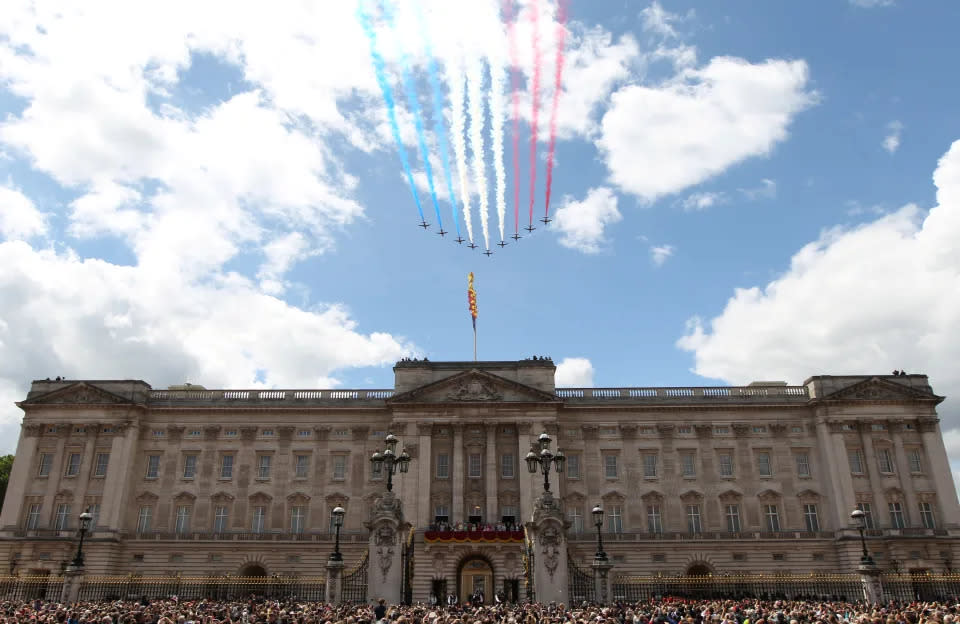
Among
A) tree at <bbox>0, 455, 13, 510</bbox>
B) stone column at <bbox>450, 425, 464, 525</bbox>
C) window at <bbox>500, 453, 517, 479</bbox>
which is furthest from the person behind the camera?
tree at <bbox>0, 455, 13, 510</bbox>

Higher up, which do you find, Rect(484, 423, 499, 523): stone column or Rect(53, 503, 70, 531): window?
Rect(484, 423, 499, 523): stone column

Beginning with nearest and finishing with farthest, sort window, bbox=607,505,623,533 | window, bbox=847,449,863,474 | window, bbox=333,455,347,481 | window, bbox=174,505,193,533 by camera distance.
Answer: window, bbox=607,505,623,533 → window, bbox=847,449,863,474 → window, bbox=174,505,193,533 → window, bbox=333,455,347,481

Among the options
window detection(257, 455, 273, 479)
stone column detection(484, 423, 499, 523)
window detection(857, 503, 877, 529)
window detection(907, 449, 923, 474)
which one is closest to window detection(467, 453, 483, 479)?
stone column detection(484, 423, 499, 523)

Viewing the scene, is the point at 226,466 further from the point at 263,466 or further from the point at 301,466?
the point at 301,466

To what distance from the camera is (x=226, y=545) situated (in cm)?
5962

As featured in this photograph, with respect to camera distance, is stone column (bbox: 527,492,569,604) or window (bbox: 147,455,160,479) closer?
stone column (bbox: 527,492,569,604)

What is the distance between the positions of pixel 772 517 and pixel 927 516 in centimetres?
1202

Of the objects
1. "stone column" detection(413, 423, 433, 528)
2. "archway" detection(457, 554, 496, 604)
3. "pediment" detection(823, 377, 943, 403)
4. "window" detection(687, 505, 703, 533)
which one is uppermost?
"pediment" detection(823, 377, 943, 403)

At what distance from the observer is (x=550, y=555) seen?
31.0 metres

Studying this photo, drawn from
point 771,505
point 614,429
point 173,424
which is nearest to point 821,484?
point 771,505

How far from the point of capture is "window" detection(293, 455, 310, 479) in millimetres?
62344

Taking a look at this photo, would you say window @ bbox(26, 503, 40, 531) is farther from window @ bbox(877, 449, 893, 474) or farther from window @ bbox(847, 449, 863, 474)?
window @ bbox(877, 449, 893, 474)

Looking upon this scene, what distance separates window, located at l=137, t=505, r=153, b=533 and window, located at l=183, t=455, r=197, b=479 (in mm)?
3790

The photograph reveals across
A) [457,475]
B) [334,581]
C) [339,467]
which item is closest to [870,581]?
[334,581]
